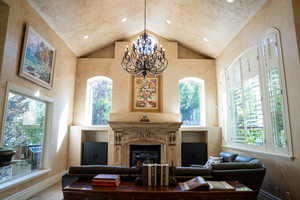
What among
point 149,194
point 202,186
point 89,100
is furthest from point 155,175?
point 89,100

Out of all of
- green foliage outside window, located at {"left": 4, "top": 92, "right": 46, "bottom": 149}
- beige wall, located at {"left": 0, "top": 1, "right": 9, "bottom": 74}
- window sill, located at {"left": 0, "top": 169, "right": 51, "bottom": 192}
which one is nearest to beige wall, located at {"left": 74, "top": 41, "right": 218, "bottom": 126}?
green foliage outside window, located at {"left": 4, "top": 92, "right": 46, "bottom": 149}

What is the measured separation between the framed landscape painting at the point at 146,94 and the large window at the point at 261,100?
7.99 ft

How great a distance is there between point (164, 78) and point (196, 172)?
462cm

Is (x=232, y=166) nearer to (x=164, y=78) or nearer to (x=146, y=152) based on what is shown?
(x=146, y=152)

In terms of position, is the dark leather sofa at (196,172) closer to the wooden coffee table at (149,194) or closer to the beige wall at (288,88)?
the wooden coffee table at (149,194)

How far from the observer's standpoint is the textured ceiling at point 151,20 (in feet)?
15.2

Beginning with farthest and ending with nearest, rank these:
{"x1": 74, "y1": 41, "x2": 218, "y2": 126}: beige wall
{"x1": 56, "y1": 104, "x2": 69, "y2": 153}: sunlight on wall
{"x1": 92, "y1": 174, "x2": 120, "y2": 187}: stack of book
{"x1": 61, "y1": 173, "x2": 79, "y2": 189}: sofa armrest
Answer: {"x1": 74, "y1": 41, "x2": 218, "y2": 126}: beige wall
{"x1": 56, "y1": 104, "x2": 69, "y2": 153}: sunlight on wall
{"x1": 61, "y1": 173, "x2": 79, "y2": 189}: sofa armrest
{"x1": 92, "y1": 174, "x2": 120, "y2": 187}: stack of book

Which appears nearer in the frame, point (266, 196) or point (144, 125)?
point (266, 196)

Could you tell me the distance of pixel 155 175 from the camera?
7.71ft

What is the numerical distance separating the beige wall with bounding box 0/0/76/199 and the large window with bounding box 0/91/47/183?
0.84 ft

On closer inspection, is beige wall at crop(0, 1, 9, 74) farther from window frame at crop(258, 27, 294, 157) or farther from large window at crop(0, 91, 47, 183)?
window frame at crop(258, 27, 294, 157)

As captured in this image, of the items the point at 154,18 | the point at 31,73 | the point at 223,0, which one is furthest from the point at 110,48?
the point at 223,0

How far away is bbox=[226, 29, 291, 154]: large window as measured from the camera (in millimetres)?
3654

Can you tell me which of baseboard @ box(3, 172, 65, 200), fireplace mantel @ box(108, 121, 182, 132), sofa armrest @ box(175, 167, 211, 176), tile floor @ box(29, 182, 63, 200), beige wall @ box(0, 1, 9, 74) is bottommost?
tile floor @ box(29, 182, 63, 200)
